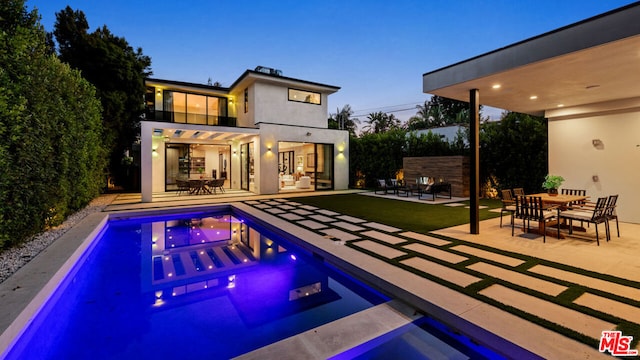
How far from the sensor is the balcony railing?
600 inches

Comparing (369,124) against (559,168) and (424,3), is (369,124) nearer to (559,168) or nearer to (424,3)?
(424,3)

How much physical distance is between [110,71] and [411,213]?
1553cm

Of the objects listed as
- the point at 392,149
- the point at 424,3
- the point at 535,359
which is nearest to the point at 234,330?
the point at 535,359

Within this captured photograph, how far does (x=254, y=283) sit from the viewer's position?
430 cm

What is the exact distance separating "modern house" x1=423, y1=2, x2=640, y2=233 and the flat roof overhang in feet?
0.03

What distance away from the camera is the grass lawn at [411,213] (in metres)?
6.91

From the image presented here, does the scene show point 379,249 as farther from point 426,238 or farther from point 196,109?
point 196,109

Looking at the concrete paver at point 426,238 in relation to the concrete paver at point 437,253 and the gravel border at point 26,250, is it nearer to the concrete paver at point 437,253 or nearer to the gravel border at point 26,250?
the concrete paver at point 437,253

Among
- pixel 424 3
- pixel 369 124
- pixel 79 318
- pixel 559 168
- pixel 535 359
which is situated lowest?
pixel 79 318

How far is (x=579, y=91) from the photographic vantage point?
21.0 ft

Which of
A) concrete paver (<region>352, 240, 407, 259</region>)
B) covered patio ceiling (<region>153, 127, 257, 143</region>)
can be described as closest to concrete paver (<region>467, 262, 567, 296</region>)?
concrete paver (<region>352, 240, 407, 259</region>)

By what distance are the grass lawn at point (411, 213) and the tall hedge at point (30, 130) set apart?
21.8ft

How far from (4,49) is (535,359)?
6929 millimetres

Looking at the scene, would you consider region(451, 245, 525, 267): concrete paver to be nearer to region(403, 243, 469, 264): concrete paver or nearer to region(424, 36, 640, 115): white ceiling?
region(403, 243, 469, 264): concrete paver
